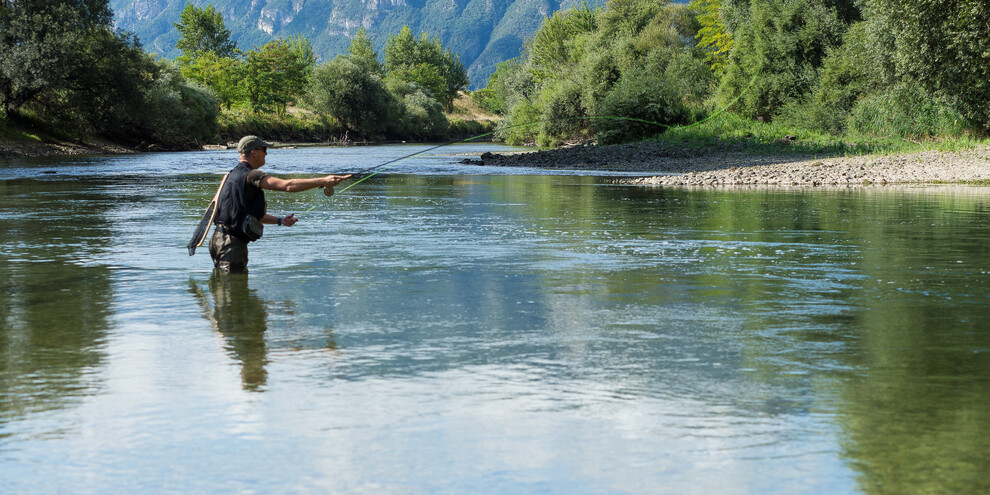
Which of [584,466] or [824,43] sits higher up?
[824,43]

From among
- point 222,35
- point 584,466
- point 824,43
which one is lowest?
point 584,466

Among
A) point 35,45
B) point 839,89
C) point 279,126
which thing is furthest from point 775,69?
point 279,126

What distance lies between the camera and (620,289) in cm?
900

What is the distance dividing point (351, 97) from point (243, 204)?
282ft

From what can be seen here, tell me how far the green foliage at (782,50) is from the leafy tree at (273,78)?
58033mm

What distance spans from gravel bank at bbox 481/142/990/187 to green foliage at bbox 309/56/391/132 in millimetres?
55533

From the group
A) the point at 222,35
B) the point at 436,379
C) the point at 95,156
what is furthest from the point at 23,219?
the point at 222,35

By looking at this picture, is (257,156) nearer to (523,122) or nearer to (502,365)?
(502,365)

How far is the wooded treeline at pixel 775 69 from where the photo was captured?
2906 centimetres

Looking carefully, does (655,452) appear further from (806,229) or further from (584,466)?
(806,229)

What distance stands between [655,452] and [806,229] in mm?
10976

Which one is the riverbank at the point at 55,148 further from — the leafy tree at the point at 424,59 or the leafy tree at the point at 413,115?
the leafy tree at the point at 424,59

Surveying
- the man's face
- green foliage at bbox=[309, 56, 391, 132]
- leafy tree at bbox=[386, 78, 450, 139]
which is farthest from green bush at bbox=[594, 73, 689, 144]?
leafy tree at bbox=[386, 78, 450, 139]

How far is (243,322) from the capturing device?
7383 millimetres
